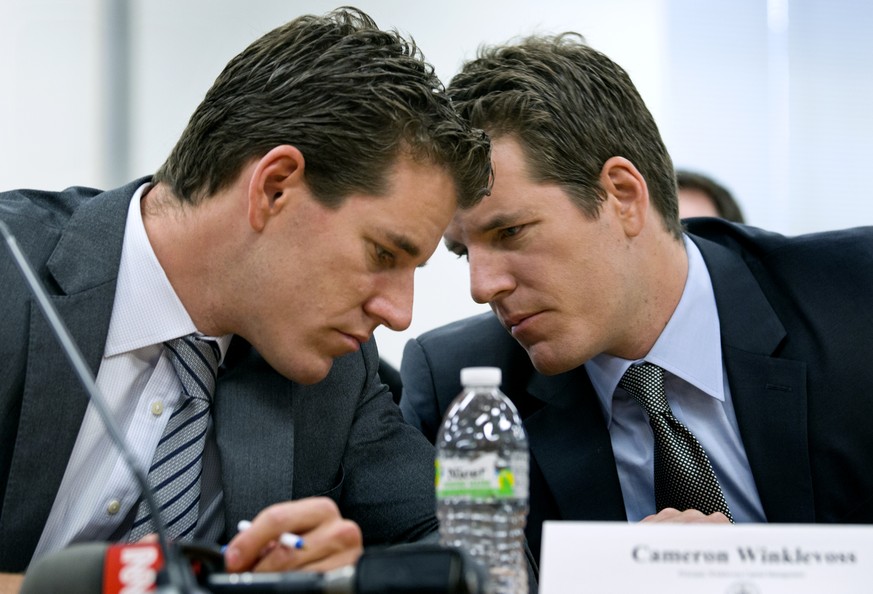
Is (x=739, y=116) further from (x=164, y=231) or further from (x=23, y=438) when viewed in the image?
(x=23, y=438)

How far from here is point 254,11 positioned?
3463mm

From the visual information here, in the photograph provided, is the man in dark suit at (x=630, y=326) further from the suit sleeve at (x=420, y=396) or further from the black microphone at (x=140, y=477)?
the black microphone at (x=140, y=477)

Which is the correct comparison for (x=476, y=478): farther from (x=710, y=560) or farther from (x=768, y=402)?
(x=768, y=402)

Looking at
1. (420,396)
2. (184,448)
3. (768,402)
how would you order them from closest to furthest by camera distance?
1. (184,448)
2. (768,402)
3. (420,396)

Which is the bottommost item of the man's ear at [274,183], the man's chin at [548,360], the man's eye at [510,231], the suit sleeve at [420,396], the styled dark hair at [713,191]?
the suit sleeve at [420,396]

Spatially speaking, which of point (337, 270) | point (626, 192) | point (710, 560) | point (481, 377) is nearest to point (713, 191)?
point (626, 192)

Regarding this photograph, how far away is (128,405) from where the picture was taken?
1.49 m

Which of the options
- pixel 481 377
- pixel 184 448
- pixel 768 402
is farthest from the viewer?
pixel 768 402

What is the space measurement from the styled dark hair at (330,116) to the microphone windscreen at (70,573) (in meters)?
0.69

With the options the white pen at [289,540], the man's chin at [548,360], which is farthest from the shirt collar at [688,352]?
the white pen at [289,540]

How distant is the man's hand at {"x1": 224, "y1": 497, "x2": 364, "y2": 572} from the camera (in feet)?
3.29

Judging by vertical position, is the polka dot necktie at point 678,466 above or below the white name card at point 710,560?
below

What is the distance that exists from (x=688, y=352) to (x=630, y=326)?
12 centimetres

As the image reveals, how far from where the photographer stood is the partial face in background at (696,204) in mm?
3504
